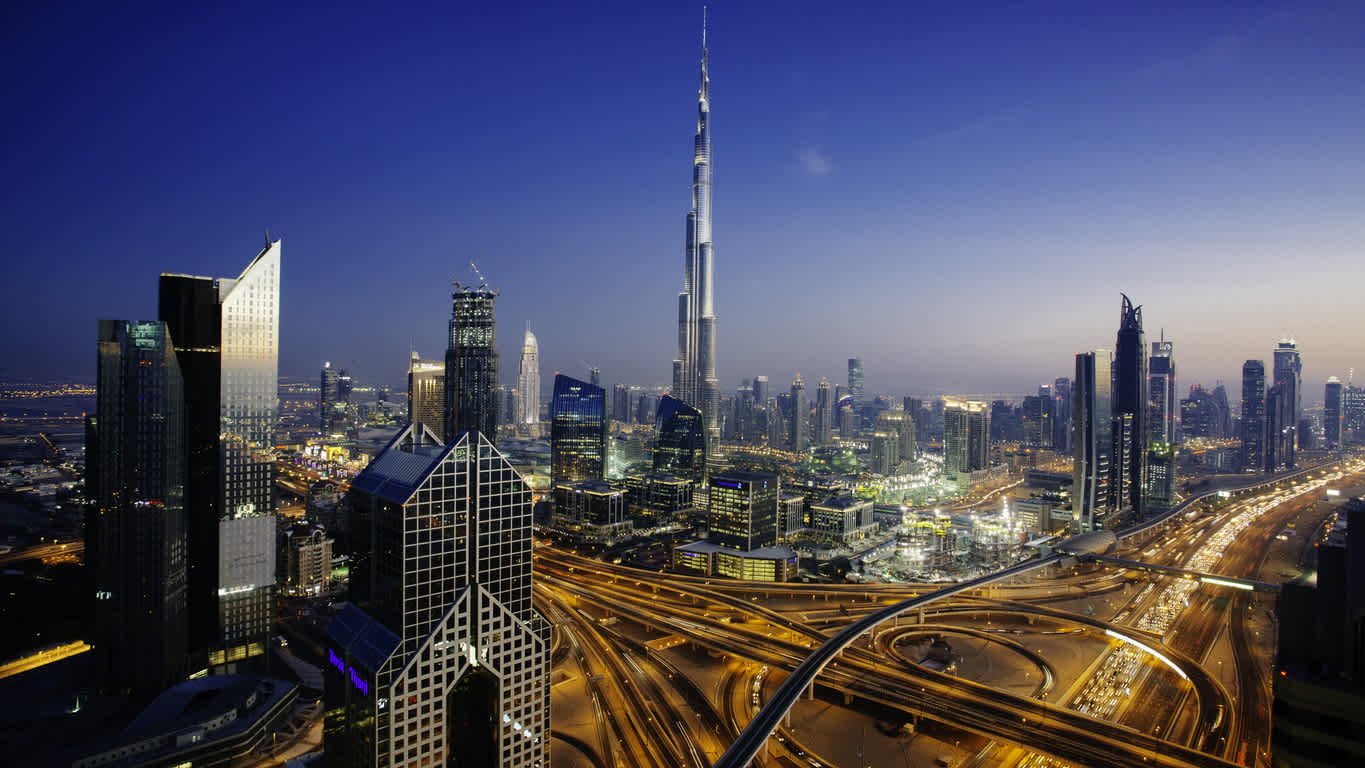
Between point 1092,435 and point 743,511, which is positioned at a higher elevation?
point 1092,435

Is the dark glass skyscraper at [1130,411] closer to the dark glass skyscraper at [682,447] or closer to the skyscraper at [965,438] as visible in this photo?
the skyscraper at [965,438]

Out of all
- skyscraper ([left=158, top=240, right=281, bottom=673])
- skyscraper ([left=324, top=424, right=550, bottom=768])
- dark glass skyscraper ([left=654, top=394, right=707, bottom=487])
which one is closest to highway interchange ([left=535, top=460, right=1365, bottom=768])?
skyscraper ([left=324, top=424, right=550, bottom=768])

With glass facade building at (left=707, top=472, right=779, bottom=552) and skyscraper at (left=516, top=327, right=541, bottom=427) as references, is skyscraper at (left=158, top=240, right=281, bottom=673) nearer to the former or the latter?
glass facade building at (left=707, top=472, right=779, bottom=552)

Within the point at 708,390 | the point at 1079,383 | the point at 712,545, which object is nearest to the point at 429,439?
the point at 712,545

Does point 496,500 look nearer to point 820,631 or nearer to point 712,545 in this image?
point 820,631

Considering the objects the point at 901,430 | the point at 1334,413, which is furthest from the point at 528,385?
the point at 1334,413

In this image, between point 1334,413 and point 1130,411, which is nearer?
point 1130,411

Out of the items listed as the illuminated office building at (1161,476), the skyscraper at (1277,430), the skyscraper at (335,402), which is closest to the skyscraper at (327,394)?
the skyscraper at (335,402)

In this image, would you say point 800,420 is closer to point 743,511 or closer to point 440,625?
point 743,511
